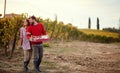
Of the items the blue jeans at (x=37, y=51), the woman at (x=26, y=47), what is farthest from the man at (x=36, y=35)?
the woman at (x=26, y=47)

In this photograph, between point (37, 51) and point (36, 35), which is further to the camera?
point (36, 35)

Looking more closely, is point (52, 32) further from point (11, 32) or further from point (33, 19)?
point (33, 19)

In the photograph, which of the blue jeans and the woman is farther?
the woman

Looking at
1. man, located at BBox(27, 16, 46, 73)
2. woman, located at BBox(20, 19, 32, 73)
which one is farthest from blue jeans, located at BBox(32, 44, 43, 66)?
woman, located at BBox(20, 19, 32, 73)

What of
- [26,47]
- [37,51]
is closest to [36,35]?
[37,51]

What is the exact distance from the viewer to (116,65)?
17547mm

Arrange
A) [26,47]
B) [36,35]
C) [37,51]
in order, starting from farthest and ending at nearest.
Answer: [26,47], [36,35], [37,51]

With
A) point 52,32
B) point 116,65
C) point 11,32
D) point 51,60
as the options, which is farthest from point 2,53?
point 52,32

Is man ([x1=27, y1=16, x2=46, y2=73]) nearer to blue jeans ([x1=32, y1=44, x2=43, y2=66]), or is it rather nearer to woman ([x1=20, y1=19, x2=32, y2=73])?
blue jeans ([x1=32, y1=44, x2=43, y2=66])

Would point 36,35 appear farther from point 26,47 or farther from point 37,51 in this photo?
point 26,47

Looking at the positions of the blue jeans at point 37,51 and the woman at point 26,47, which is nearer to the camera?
the blue jeans at point 37,51

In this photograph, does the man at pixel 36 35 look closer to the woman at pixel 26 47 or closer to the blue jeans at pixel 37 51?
the blue jeans at pixel 37 51

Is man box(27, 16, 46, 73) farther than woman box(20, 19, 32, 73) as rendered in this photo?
No

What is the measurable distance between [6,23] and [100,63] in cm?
520
